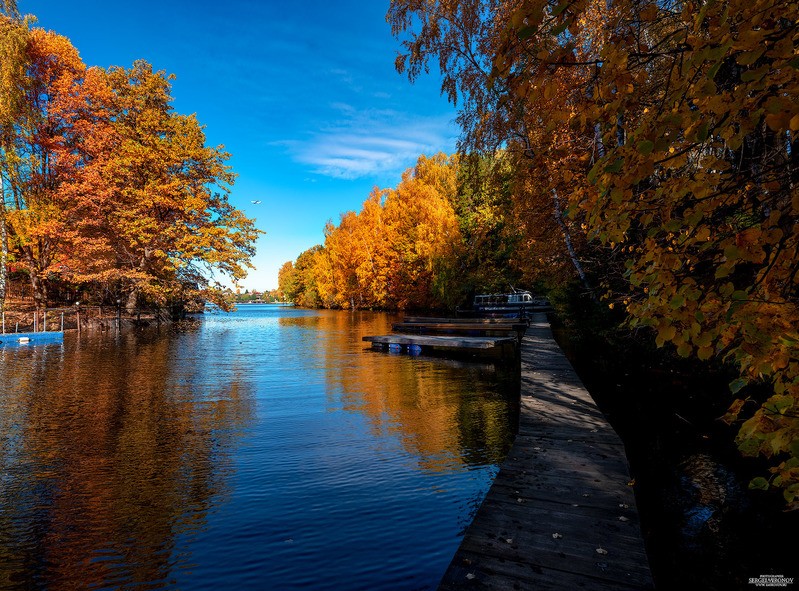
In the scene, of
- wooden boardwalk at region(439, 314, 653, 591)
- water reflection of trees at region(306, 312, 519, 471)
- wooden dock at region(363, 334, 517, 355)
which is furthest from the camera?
wooden dock at region(363, 334, 517, 355)

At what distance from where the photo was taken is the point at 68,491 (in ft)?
17.8

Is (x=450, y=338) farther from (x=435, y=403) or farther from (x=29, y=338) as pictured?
(x=29, y=338)

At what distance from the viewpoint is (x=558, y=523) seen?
3.69 meters

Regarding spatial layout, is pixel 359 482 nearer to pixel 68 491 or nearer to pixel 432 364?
pixel 68 491

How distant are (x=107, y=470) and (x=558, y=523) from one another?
633cm

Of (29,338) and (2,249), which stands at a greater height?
(2,249)

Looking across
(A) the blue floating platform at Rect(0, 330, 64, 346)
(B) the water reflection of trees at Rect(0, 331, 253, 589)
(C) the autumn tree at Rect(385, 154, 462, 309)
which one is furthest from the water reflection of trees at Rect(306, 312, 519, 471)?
(C) the autumn tree at Rect(385, 154, 462, 309)

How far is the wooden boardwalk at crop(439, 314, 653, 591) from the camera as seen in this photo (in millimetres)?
2965

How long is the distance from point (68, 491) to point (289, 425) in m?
3.73

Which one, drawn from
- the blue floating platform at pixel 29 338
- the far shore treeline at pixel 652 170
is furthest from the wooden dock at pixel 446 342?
the blue floating platform at pixel 29 338

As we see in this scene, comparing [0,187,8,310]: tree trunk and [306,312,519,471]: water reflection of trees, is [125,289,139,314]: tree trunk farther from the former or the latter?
[306,312,519,471]: water reflection of trees

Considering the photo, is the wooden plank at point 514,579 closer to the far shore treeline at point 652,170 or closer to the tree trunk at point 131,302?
the far shore treeline at point 652,170

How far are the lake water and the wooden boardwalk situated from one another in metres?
0.87

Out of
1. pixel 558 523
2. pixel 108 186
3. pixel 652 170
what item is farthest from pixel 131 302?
pixel 652 170
